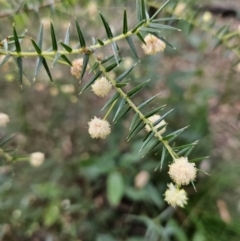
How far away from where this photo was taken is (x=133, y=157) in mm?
1128

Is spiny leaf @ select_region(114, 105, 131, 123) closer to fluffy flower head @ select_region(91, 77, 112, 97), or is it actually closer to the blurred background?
fluffy flower head @ select_region(91, 77, 112, 97)

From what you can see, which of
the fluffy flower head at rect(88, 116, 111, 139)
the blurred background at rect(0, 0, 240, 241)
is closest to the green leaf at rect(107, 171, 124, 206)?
the blurred background at rect(0, 0, 240, 241)

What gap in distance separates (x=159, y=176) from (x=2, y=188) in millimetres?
449

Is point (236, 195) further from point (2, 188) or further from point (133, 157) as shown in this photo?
point (2, 188)

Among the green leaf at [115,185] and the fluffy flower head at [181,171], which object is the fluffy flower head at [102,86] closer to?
the fluffy flower head at [181,171]

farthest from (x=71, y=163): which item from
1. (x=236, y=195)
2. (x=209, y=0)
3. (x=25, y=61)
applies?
(x=209, y=0)

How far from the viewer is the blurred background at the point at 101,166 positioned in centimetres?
110

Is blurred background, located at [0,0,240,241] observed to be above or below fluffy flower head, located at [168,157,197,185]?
below

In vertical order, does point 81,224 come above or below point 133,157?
below

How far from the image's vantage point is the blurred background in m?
1.10

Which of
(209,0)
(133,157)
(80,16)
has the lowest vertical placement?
(133,157)

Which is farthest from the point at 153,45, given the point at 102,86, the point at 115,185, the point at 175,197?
the point at 115,185

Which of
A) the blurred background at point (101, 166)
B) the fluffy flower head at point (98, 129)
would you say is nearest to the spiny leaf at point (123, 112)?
the fluffy flower head at point (98, 129)

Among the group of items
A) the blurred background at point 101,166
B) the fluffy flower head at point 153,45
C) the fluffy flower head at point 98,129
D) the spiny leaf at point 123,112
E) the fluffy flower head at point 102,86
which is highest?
the fluffy flower head at point 153,45
